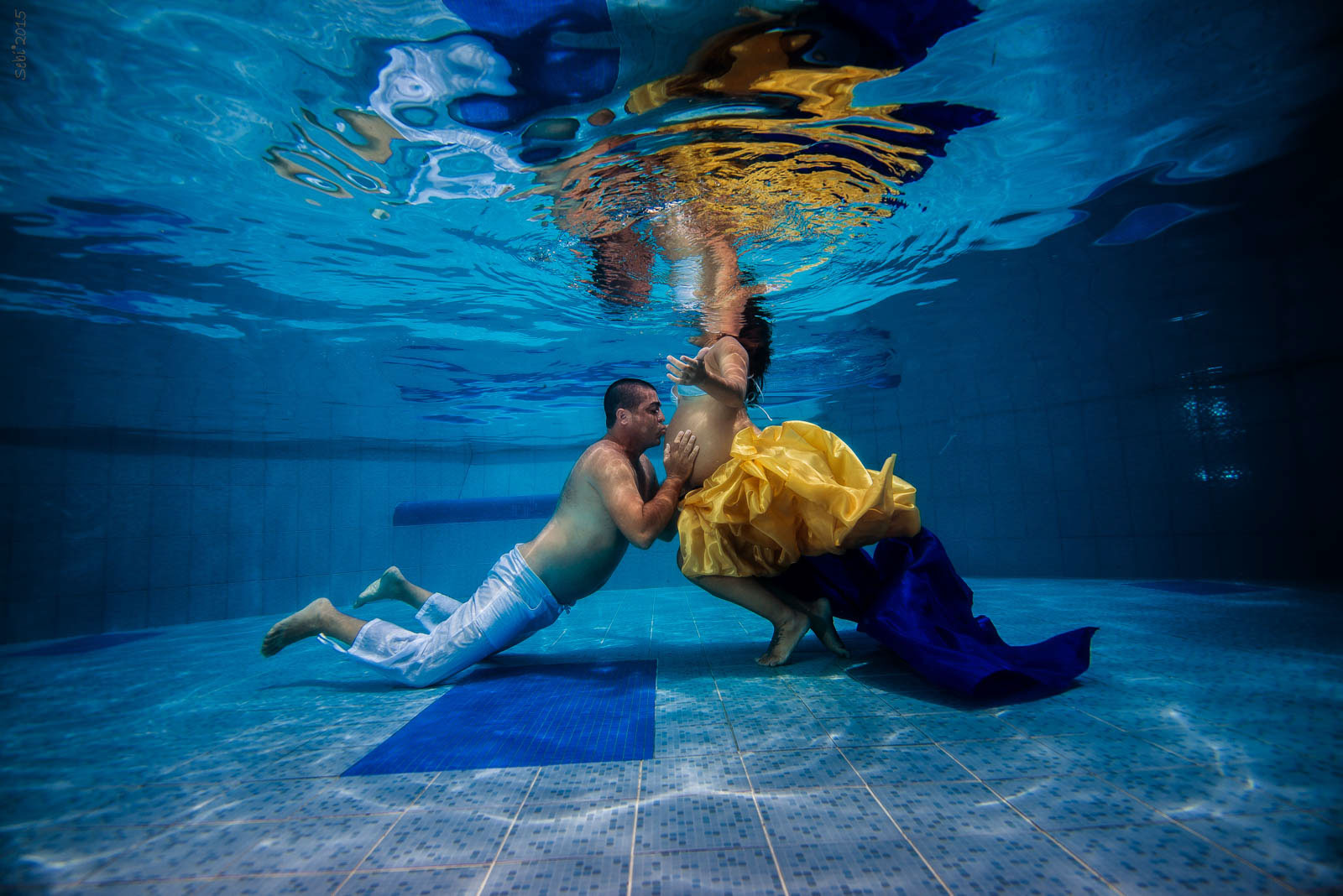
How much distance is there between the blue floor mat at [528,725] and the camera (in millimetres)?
2986

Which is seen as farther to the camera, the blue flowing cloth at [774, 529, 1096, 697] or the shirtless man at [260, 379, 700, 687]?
the shirtless man at [260, 379, 700, 687]

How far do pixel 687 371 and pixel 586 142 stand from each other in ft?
10.5

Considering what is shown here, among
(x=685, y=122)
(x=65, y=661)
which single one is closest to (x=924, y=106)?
(x=685, y=122)

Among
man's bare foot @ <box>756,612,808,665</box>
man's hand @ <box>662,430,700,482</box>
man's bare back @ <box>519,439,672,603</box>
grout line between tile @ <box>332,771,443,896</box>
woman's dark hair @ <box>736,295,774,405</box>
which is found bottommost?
grout line between tile @ <box>332,771,443,896</box>

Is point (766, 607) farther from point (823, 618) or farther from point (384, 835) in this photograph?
point (384, 835)

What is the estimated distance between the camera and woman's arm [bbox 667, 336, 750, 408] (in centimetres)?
398

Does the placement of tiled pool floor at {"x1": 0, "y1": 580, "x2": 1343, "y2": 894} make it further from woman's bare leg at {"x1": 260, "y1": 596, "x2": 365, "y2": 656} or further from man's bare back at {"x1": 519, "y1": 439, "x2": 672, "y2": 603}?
man's bare back at {"x1": 519, "y1": 439, "x2": 672, "y2": 603}

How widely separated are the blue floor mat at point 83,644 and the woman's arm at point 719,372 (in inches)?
419

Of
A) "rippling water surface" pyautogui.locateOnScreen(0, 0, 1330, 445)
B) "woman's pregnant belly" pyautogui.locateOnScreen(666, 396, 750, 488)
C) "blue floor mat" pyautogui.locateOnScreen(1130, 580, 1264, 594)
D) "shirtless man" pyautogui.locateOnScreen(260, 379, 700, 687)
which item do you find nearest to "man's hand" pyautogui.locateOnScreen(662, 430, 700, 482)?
"shirtless man" pyautogui.locateOnScreen(260, 379, 700, 687)

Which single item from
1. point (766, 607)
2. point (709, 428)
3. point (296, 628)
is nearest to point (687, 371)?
point (709, 428)

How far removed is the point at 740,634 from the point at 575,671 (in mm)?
2461

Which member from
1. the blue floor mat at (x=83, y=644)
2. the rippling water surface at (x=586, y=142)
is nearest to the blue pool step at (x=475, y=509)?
the blue floor mat at (x=83, y=644)

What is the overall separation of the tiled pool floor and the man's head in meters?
2.05

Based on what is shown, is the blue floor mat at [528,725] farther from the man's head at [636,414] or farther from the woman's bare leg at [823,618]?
the man's head at [636,414]
